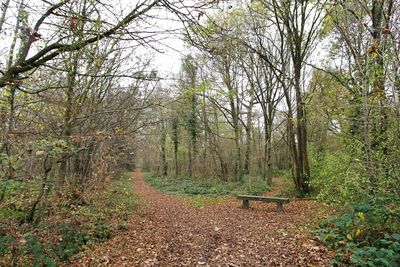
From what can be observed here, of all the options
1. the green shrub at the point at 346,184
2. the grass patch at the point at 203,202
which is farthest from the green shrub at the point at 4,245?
the grass patch at the point at 203,202

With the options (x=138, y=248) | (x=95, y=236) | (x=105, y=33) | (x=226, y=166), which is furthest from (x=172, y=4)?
(x=226, y=166)

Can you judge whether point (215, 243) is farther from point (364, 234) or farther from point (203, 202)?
point (203, 202)

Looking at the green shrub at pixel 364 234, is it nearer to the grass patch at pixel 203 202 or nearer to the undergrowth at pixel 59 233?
the undergrowth at pixel 59 233

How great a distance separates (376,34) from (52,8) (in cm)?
623

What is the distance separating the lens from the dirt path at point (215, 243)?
4289 mm

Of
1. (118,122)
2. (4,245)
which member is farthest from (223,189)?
(4,245)

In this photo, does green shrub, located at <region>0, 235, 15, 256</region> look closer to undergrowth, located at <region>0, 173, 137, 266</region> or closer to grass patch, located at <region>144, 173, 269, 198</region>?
undergrowth, located at <region>0, 173, 137, 266</region>

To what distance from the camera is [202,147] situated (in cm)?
1945

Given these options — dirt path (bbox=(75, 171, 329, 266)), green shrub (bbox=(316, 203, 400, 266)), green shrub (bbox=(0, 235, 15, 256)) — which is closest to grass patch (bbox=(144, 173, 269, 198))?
dirt path (bbox=(75, 171, 329, 266))

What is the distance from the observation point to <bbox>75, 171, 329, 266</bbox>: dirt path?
14.1 feet

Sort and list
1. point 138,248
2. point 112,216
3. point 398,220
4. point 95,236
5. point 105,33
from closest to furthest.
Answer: point 105,33 → point 398,220 → point 138,248 → point 95,236 → point 112,216

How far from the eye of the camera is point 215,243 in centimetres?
514

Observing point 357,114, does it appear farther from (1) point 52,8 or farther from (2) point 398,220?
(1) point 52,8

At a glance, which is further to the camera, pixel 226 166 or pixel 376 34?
pixel 226 166
